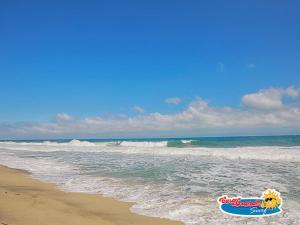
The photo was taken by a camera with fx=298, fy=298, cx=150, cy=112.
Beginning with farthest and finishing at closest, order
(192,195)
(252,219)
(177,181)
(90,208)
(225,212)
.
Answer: (177,181), (192,195), (90,208), (225,212), (252,219)

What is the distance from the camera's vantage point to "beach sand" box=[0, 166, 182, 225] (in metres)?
5.83

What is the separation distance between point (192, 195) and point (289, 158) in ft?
46.3

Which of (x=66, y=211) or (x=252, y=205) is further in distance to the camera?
(x=252, y=205)

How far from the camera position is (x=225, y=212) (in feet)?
21.5

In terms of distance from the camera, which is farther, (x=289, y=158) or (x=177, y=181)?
(x=289, y=158)

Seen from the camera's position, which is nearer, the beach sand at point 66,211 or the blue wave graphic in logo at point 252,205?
the beach sand at point 66,211

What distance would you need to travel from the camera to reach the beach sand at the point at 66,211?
5828 millimetres

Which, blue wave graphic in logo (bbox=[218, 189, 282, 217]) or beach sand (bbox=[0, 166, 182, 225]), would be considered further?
blue wave graphic in logo (bbox=[218, 189, 282, 217])

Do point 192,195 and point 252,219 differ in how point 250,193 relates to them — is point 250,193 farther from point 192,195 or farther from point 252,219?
point 252,219

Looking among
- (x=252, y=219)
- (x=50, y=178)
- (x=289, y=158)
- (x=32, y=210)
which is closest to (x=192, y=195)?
(x=252, y=219)

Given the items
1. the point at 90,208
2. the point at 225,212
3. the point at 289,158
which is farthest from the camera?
Answer: the point at 289,158

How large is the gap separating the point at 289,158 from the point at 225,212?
15353mm

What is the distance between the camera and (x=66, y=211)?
6.52 metres

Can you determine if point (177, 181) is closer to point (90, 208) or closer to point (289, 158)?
point (90, 208)
